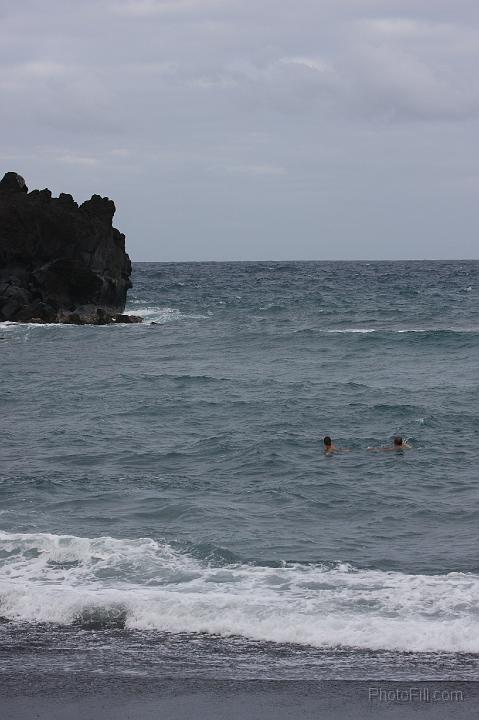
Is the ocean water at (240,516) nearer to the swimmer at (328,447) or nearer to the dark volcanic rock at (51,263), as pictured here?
the swimmer at (328,447)

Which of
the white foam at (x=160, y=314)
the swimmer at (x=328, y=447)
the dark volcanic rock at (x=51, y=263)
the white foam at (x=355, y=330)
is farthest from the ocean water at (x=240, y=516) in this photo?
the white foam at (x=160, y=314)

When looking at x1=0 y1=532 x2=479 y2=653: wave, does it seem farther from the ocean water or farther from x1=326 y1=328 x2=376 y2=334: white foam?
x1=326 y1=328 x2=376 y2=334: white foam

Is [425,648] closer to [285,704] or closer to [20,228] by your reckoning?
[285,704]

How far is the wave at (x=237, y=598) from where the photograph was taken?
1497 cm

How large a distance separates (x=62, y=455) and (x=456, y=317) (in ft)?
152

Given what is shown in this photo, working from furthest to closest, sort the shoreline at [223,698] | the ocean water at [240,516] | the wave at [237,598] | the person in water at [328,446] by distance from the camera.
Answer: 1. the person in water at [328,446]
2. the wave at [237,598]
3. the ocean water at [240,516]
4. the shoreline at [223,698]

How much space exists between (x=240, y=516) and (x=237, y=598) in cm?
519

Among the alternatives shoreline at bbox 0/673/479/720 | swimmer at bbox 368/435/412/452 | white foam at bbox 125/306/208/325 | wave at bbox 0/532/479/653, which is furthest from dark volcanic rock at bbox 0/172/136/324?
shoreline at bbox 0/673/479/720

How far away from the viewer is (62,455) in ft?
90.0

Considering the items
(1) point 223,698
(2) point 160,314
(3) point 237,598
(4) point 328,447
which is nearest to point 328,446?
(4) point 328,447

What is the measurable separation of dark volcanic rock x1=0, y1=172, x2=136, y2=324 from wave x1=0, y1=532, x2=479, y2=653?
1764 inches

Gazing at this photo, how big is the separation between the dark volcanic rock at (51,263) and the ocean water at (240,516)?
15.4 metres

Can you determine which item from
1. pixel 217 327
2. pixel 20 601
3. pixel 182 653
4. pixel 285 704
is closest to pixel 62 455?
pixel 20 601

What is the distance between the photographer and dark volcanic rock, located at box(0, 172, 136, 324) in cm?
6250
